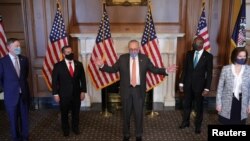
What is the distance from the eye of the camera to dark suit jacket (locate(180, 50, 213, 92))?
4445 millimetres

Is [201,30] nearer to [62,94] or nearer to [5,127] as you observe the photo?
[62,94]

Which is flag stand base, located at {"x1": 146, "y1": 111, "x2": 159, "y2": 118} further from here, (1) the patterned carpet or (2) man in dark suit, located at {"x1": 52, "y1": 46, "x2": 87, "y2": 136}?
(2) man in dark suit, located at {"x1": 52, "y1": 46, "x2": 87, "y2": 136}

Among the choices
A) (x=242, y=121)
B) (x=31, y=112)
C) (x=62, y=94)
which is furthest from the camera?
(x=31, y=112)

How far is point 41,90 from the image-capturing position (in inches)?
242

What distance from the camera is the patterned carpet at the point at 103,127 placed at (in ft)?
15.2

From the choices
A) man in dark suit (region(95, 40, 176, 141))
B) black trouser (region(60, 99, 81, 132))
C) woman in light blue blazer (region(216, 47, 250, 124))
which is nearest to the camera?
woman in light blue blazer (region(216, 47, 250, 124))

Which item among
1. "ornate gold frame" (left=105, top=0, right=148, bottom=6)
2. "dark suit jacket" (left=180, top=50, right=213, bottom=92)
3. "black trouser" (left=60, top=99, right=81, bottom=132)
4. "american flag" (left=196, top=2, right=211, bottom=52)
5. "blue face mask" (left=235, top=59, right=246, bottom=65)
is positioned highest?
"ornate gold frame" (left=105, top=0, right=148, bottom=6)

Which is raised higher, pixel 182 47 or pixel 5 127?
pixel 182 47

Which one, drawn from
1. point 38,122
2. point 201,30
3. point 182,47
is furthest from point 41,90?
point 201,30

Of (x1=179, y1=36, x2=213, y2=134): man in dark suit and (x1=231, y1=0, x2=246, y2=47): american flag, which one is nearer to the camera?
(x1=179, y1=36, x2=213, y2=134): man in dark suit

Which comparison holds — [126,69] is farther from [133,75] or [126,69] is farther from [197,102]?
[197,102]

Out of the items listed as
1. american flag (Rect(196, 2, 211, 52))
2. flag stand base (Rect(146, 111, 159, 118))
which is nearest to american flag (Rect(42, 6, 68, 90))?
flag stand base (Rect(146, 111, 159, 118))

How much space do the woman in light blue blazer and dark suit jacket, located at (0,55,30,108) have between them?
2.77m

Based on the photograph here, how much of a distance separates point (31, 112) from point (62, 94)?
1.82m
